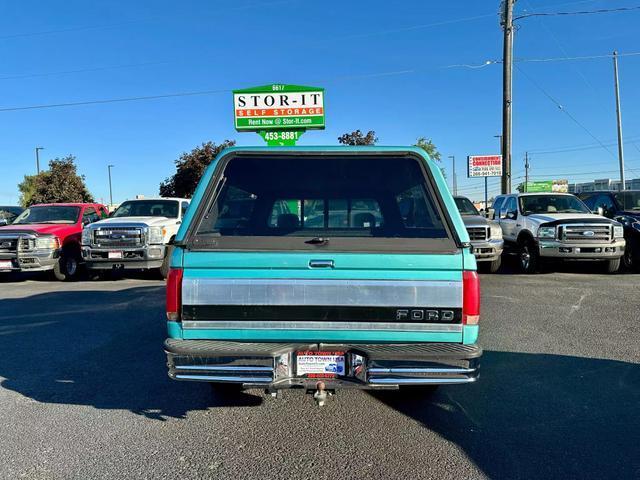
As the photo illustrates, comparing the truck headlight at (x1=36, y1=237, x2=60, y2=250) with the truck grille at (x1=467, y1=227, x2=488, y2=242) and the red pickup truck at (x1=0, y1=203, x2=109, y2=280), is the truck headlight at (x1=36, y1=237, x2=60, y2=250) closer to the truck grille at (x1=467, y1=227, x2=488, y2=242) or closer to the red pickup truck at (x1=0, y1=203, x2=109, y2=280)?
the red pickup truck at (x1=0, y1=203, x2=109, y2=280)

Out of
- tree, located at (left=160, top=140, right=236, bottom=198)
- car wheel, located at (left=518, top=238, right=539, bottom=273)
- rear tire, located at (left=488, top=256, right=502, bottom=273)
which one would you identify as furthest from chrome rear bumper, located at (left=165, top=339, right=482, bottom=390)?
tree, located at (left=160, top=140, right=236, bottom=198)

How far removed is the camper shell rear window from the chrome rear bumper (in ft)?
2.08

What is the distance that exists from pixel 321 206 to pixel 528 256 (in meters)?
8.72

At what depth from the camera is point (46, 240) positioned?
11016mm

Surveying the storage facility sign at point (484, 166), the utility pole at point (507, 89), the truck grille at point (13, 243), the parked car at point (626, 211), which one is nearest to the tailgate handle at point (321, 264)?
the truck grille at point (13, 243)

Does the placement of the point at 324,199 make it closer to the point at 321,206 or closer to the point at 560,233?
the point at 321,206

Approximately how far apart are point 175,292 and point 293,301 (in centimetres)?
77

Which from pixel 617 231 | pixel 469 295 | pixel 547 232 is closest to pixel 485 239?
pixel 547 232

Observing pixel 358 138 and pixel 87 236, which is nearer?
pixel 87 236

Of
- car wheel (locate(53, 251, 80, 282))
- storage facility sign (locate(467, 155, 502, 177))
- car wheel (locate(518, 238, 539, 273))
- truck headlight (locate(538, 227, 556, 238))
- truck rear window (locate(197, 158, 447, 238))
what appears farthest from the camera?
storage facility sign (locate(467, 155, 502, 177))

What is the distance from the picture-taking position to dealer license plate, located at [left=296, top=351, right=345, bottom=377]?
3.16 m

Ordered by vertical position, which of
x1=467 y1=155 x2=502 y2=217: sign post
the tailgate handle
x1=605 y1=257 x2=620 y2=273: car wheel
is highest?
x1=467 y1=155 x2=502 y2=217: sign post

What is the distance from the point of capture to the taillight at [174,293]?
10.3ft

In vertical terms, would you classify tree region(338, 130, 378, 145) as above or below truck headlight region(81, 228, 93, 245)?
above
